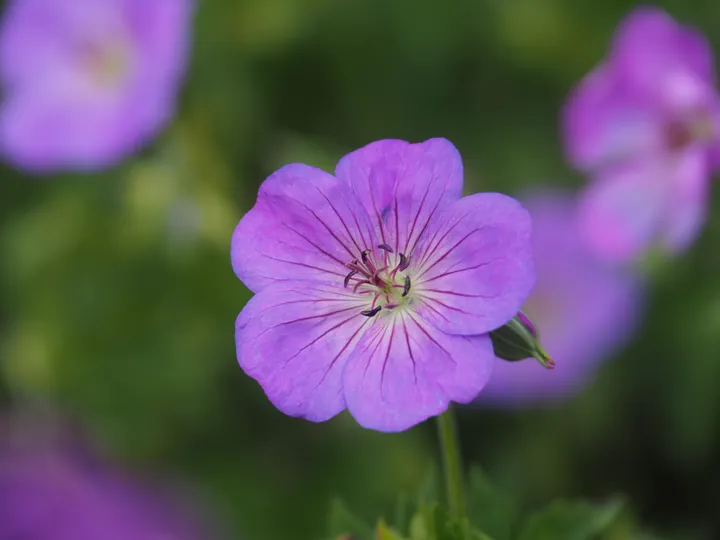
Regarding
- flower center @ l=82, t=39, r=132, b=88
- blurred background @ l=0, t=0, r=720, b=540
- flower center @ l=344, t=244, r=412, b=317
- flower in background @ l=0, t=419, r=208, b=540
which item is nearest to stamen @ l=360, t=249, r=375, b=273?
flower center @ l=344, t=244, r=412, b=317

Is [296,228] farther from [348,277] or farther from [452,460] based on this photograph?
[452,460]

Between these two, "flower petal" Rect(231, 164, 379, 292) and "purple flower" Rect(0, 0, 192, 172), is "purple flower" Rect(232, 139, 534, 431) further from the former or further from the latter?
"purple flower" Rect(0, 0, 192, 172)

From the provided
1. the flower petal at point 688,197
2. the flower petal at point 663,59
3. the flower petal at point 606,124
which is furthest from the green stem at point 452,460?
the flower petal at point 606,124

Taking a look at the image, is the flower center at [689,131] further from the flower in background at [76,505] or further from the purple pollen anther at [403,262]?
the flower in background at [76,505]

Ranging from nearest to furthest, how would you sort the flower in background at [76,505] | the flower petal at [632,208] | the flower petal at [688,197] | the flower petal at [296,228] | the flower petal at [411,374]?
the flower petal at [411,374] → the flower petal at [296,228] → the flower in background at [76,505] → the flower petal at [688,197] → the flower petal at [632,208]

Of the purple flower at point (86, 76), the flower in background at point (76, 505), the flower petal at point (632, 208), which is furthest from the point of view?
the purple flower at point (86, 76)

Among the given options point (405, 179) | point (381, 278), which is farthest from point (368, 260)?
point (405, 179)

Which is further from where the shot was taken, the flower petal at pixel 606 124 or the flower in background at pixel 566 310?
the flower in background at pixel 566 310

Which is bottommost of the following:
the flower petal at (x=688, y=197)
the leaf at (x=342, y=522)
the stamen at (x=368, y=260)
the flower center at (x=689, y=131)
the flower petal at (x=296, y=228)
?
the leaf at (x=342, y=522)
